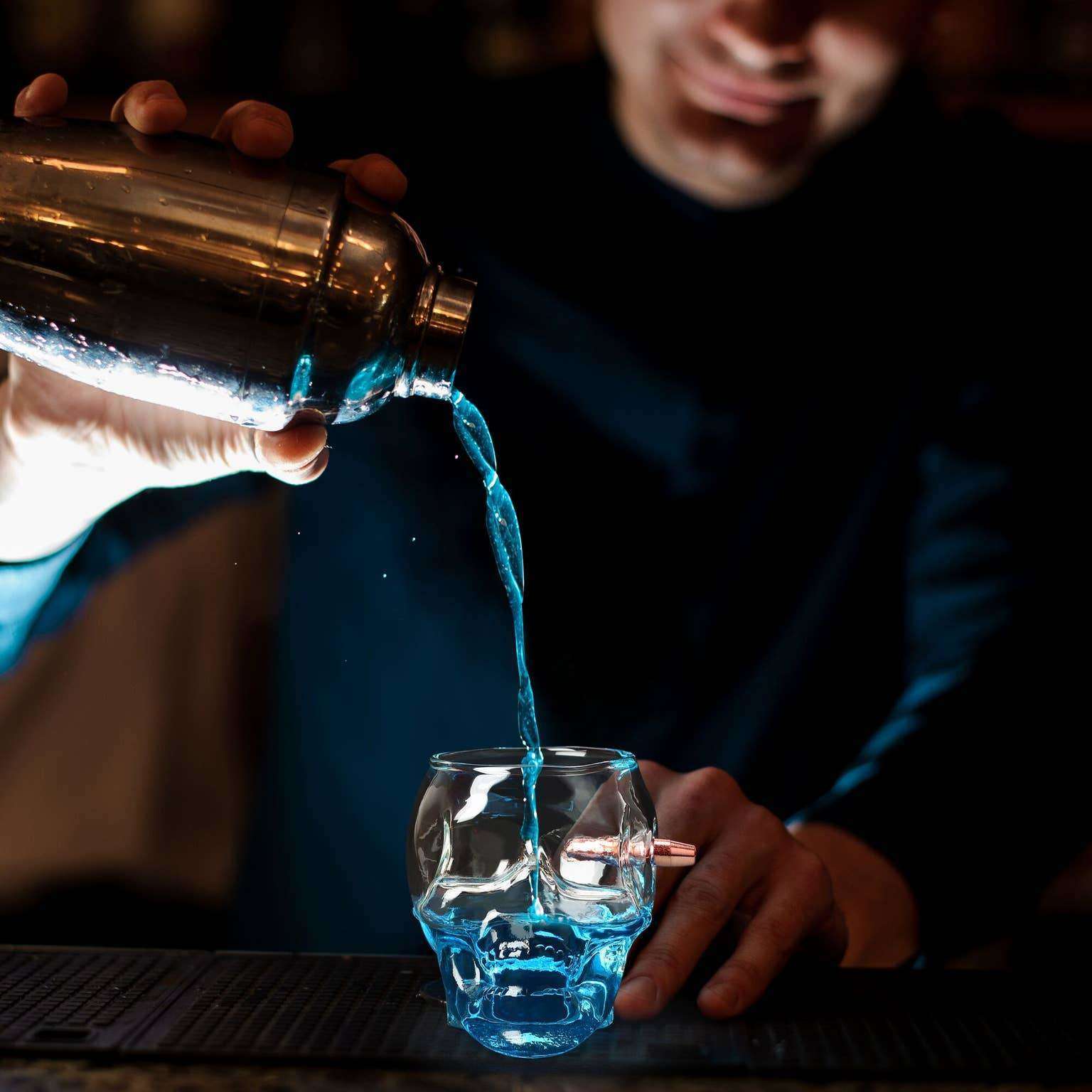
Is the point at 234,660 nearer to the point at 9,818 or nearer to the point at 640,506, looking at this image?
the point at 9,818

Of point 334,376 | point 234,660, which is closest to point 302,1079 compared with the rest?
point 334,376

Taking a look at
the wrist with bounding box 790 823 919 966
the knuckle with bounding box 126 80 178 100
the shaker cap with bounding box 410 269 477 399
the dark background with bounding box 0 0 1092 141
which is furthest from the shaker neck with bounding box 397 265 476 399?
the dark background with bounding box 0 0 1092 141

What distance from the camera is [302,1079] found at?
0.72 m

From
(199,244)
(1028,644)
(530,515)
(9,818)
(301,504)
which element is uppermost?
(199,244)

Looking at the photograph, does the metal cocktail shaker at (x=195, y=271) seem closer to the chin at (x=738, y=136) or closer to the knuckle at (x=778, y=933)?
the knuckle at (x=778, y=933)

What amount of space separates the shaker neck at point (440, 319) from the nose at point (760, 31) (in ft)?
2.99

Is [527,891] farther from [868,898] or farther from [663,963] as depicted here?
[868,898]

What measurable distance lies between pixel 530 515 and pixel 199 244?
41.1 inches

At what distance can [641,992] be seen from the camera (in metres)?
0.84

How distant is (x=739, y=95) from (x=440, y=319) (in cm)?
97

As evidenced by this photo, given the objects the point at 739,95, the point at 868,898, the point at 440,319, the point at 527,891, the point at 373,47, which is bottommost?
the point at 868,898

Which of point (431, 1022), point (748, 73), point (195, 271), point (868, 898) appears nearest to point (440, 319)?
point (195, 271)

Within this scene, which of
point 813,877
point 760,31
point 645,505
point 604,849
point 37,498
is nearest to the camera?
point 604,849

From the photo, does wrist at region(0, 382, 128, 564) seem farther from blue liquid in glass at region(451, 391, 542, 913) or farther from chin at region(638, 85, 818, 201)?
chin at region(638, 85, 818, 201)
